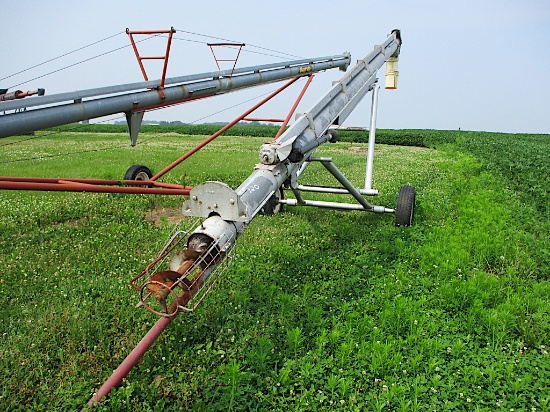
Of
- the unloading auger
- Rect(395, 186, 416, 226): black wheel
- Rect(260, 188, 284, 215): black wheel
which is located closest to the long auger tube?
the unloading auger

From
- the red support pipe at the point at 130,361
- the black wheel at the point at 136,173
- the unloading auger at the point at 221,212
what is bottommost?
the red support pipe at the point at 130,361

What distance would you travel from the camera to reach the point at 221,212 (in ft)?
11.0

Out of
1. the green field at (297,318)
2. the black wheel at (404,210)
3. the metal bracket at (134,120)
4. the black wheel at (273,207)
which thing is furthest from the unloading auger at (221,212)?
the black wheel at (273,207)

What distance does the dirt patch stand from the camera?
830 cm

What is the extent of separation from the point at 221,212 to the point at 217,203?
3.0 inches

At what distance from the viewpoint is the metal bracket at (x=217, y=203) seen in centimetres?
332

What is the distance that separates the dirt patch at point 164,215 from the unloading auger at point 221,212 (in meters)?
2.70

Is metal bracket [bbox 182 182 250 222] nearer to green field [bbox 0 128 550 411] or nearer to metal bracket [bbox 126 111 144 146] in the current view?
green field [bbox 0 128 550 411]

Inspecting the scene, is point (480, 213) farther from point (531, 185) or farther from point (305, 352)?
point (305, 352)

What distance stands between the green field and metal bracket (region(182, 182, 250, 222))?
4.18 feet

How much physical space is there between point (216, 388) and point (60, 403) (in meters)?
1.17

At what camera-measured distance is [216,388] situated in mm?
3455

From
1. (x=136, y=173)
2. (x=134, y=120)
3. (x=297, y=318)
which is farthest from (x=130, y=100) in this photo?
→ (x=136, y=173)

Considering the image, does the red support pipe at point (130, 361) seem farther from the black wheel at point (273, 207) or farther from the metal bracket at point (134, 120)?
the black wheel at point (273, 207)
